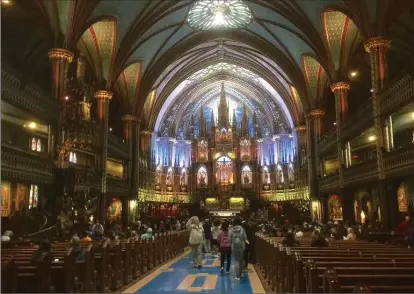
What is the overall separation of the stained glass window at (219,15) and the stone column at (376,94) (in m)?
11.9

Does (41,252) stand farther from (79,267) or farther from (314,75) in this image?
(314,75)

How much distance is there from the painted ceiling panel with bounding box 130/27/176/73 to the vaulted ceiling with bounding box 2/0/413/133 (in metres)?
0.09

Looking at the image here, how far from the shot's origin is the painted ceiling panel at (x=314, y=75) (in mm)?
30873

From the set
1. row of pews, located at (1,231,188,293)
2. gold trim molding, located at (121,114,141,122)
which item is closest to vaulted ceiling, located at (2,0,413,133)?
gold trim molding, located at (121,114,141,122)

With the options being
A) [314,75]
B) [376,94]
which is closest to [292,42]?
[314,75]

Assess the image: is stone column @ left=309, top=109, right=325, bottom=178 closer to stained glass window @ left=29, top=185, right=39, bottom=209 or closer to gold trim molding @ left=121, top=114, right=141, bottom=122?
gold trim molding @ left=121, top=114, right=141, bottom=122

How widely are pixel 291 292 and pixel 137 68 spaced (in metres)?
27.1

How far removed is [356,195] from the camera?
26750 mm

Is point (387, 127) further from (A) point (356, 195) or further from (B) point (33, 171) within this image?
(B) point (33, 171)

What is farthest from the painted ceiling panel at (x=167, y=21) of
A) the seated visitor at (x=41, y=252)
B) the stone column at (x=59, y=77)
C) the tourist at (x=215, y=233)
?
the seated visitor at (x=41, y=252)

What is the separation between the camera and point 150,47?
30.7 metres

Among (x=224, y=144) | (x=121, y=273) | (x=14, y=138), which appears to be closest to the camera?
(x=121, y=273)

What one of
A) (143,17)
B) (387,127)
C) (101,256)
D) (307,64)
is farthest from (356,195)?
(101,256)

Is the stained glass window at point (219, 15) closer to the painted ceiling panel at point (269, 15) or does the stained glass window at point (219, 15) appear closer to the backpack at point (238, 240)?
the painted ceiling panel at point (269, 15)
